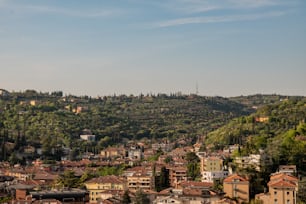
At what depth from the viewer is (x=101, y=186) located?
43625 mm

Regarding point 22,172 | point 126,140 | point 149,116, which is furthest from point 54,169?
point 149,116

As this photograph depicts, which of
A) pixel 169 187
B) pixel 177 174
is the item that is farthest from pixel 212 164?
pixel 169 187

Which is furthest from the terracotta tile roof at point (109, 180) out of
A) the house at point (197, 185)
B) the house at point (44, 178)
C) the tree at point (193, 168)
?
the house at point (44, 178)

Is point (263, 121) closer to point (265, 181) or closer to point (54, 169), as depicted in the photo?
point (54, 169)

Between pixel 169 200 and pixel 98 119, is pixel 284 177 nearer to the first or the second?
pixel 169 200

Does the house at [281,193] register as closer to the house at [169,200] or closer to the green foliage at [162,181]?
the house at [169,200]

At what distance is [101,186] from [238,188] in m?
11.6

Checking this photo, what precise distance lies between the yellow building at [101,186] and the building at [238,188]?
33.3 ft

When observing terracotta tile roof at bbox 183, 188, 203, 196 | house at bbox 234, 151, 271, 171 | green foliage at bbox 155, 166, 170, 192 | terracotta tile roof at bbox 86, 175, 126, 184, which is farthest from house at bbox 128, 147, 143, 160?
terracotta tile roof at bbox 183, 188, 203, 196

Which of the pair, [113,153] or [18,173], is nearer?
[18,173]

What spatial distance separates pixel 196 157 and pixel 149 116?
6559 cm

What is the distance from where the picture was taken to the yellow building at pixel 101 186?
1693 inches

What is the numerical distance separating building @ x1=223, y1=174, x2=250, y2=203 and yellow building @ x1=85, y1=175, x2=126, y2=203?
10.1 metres

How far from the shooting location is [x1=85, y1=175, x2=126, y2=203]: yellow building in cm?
4301
